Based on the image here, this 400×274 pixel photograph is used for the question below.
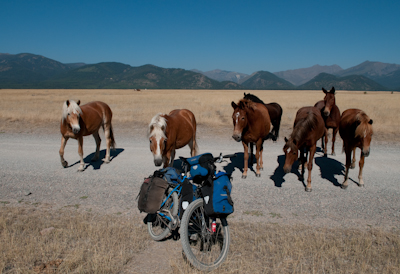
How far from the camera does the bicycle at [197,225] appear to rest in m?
3.39

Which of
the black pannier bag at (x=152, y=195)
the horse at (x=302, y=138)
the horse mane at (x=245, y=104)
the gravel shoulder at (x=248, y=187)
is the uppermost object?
the horse mane at (x=245, y=104)

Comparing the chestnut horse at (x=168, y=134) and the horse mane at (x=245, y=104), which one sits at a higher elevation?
the horse mane at (x=245, y=104)

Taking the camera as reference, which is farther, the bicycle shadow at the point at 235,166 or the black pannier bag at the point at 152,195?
the bicycle shadow at the point at 235,166

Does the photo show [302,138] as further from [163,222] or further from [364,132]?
[163,222]

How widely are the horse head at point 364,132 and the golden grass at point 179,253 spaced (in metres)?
2.51

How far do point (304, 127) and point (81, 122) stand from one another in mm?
6794

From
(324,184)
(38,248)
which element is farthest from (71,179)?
(324,184)

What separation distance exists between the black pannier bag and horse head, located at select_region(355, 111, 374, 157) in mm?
5369

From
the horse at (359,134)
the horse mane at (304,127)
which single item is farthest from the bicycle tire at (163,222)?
the horse at (359,134)

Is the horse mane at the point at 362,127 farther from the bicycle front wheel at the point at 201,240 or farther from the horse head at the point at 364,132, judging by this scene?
the bicycle front wheel at the point at 201,240

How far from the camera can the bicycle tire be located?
399cm

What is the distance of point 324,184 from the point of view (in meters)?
6.95

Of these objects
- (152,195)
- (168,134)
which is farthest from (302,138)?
(152,195)

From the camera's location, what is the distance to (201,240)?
405cm
